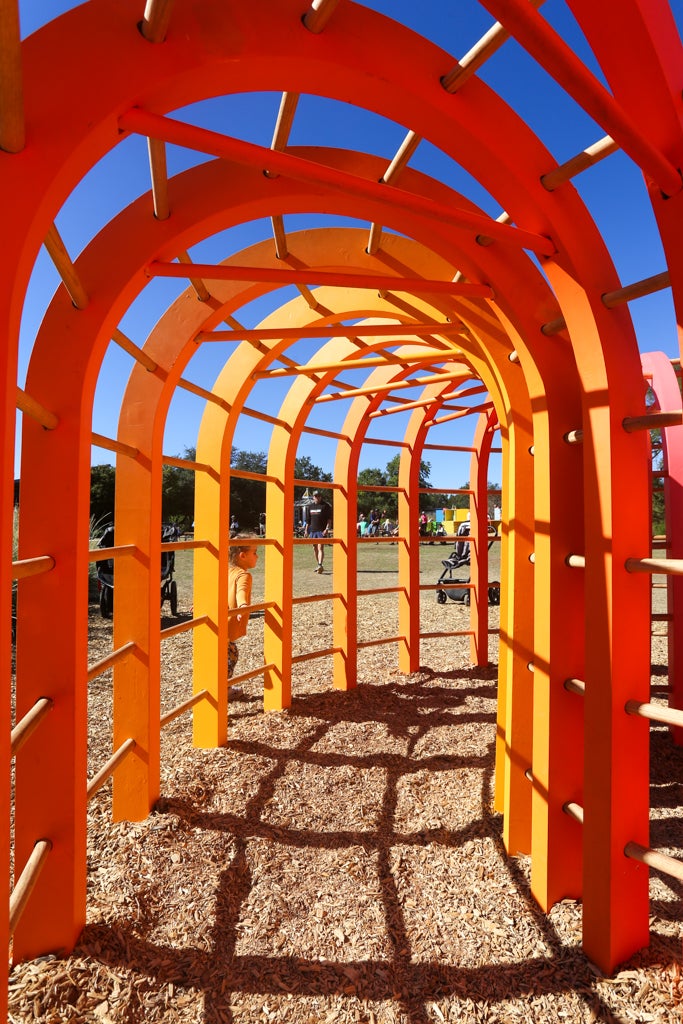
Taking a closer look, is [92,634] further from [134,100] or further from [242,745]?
[134,100]

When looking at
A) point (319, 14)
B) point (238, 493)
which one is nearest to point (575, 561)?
point (319, 14)

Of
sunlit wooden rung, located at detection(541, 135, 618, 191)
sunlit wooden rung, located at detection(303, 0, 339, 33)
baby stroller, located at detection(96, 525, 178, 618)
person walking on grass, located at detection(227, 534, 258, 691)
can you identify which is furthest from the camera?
baby stroller, located at detection(96, 525, 178, 618)

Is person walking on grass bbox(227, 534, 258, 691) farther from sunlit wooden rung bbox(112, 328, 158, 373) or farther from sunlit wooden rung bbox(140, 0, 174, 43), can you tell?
sunlit wooden rung bbox(140, 0, 174, 43)

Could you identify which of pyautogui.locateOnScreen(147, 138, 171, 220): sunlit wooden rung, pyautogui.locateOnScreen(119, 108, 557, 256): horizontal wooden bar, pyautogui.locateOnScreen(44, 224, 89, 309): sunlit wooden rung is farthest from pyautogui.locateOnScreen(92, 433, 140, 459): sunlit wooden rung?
pyautogui.locateOnScreen(119, 108, 557, 256): horizontal wooden bar

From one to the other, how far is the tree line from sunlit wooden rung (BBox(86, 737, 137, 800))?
1892 mm

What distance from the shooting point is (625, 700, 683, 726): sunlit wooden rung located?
1.66 m

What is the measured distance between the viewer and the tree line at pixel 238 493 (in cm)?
1978

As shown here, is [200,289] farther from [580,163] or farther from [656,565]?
[656,565]

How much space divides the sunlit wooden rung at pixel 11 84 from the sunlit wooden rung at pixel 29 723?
61.6 inches

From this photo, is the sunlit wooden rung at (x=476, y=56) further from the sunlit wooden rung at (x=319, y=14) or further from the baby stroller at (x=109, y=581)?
the baby stroller at (x=109, y=581)

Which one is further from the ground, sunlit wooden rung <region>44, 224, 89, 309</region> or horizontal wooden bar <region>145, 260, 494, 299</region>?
horizontal wooden bar <region>145, 260, 494, 299</region>

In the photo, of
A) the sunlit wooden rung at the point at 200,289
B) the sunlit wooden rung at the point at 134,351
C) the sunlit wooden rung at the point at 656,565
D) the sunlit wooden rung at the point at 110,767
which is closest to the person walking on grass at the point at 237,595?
the sunlit wooden rung at the point at 110,767

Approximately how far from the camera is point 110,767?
2.81 m

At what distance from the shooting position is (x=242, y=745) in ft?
14.5
